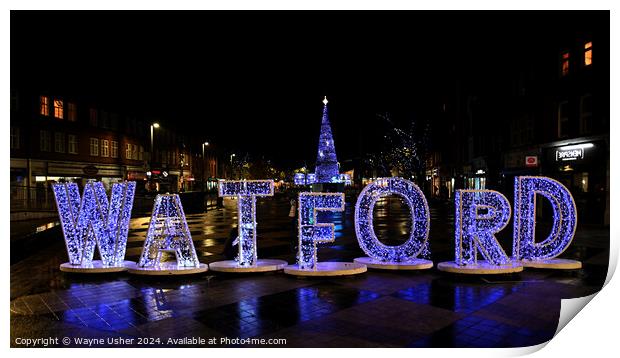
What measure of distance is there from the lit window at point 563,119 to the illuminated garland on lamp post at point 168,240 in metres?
21.2

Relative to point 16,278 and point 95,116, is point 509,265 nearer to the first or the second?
point 16,278

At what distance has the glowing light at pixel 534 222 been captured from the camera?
11.4 metres

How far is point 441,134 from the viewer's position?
58.1m

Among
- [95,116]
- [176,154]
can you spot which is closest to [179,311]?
[95,116]

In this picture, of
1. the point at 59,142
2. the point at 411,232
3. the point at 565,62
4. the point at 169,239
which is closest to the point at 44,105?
the point at 59,142

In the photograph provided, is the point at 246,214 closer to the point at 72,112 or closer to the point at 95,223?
the point at 95,223

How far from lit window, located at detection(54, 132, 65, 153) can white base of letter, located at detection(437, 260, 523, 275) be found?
37.9 metres

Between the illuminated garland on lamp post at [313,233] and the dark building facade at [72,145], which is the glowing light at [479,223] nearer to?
the illuminated garland on lamp post at [313,233]

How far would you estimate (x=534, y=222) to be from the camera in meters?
11.3

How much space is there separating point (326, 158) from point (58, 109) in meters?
24.2

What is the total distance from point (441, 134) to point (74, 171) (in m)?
39.4

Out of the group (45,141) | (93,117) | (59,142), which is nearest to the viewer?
(45,141)

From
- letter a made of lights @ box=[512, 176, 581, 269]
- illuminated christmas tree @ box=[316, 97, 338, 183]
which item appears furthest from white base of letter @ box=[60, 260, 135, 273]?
illuminated christmas tree @ box=[316, 97, 338, 183]

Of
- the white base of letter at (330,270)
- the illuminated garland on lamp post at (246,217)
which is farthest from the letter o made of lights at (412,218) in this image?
the illuminated garland on lamp post at (246,217)
